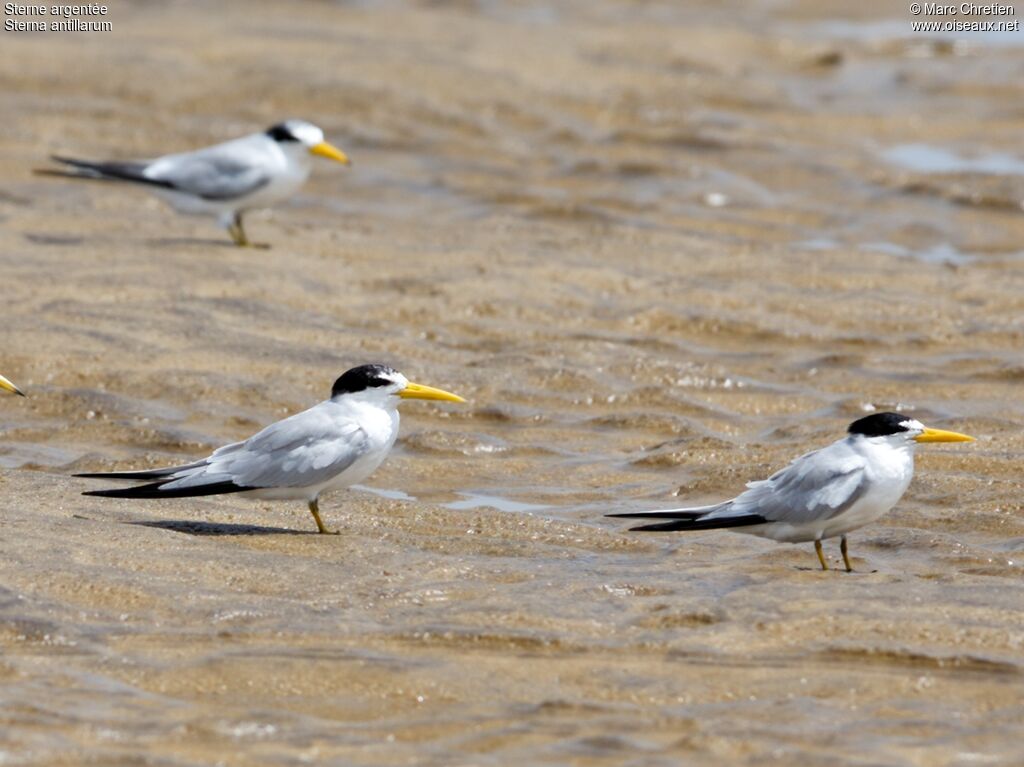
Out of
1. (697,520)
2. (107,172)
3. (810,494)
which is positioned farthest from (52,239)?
(810,494)

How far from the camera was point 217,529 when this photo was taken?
6.76m

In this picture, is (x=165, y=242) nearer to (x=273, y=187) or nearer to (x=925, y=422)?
(x=273, y=187)

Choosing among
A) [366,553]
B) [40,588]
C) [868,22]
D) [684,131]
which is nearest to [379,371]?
[366,553]

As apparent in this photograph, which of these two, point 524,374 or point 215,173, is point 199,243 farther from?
point 524,374

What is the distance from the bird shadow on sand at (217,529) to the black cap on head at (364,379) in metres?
0.55

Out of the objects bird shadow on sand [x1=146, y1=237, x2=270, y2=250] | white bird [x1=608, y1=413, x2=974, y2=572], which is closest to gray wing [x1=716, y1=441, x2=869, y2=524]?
white bird [x1=608, y1=413, x2=974, y2=572]

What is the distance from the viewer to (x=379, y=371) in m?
7.02

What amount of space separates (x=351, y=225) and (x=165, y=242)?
1.45m

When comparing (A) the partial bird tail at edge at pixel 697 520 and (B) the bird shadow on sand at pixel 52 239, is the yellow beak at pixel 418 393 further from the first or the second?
(B) the bird shadow on sand at pixel 52 239

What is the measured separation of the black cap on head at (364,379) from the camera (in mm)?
7008

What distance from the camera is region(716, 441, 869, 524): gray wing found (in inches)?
260

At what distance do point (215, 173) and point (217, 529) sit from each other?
525cm

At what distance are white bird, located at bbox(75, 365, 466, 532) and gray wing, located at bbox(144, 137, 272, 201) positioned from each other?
188 inches

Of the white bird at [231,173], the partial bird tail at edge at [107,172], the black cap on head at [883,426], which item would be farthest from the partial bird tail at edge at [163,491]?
the partial bird tail at edge at [107,172]
